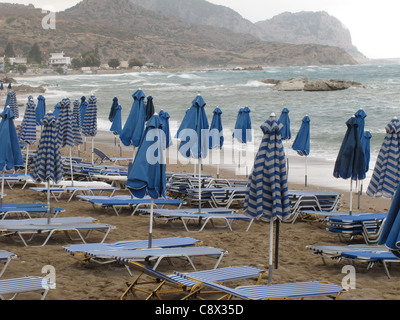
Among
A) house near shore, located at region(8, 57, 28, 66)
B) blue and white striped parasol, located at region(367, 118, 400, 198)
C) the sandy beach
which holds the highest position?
house near shore, located at region(8, 57, 28, 66)

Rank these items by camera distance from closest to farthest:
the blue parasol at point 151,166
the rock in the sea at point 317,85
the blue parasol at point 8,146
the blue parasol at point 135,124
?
the blue parasol at point 151,166, the blue parasol at point 8,146, the blue parasol at point 135,124, the rock in the sea at point 317,85

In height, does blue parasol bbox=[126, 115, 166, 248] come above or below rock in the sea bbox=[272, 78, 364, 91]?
below

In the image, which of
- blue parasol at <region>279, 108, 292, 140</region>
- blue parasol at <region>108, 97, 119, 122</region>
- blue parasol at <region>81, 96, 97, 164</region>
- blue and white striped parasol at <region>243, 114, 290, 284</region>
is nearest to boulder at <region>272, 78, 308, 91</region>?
blue parasol at <region>108, 97, 119, 122</region>

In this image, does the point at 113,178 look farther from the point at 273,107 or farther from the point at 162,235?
the point at 273,107

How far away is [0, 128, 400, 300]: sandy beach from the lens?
7047mm

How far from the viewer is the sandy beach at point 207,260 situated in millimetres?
7047

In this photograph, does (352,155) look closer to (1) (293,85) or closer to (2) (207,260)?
(2) (207,260)

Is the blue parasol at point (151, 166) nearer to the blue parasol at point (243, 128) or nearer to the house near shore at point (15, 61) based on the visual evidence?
the blue parasol at point (243, 128)

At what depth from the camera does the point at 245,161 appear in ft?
65.3

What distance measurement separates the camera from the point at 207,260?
27.8ft

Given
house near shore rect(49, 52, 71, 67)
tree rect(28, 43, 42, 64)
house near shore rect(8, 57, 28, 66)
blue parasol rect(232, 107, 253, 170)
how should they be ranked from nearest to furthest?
blue parasol rect(232, 107, 253, 170)
house near shore rect(8, 57, 28, 66)
tree rect(28, 43, 42, 64)
house near shore rect(49, 52, 71, 67)

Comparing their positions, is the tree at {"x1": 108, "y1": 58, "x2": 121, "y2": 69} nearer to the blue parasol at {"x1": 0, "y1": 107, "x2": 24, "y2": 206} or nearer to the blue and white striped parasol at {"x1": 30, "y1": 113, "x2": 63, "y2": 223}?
the blue parasol at {"x1": 0, "y1": 107, "x2": 24, "y2": 206}

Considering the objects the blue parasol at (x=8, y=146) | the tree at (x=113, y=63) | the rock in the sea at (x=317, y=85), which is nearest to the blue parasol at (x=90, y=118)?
the blue parasol at (x=8, y=146)
